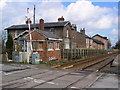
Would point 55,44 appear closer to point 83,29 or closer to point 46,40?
point 46,40

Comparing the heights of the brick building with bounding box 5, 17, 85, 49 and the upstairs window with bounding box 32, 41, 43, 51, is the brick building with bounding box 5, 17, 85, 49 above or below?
above

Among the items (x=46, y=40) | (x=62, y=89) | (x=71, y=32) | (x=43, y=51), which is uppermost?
(x=71, y=32)

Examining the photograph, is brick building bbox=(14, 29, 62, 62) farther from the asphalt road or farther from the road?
the asphalt road

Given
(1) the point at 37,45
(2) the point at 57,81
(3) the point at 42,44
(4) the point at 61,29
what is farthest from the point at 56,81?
(4) the point at 61,29

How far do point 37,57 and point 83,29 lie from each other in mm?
41274

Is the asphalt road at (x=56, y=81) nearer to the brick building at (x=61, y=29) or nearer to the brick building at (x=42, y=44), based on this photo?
the brick building at (x=42, y=44)

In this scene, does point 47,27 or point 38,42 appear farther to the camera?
point 47,27

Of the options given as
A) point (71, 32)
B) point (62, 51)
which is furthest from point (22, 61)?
point (71, 32)

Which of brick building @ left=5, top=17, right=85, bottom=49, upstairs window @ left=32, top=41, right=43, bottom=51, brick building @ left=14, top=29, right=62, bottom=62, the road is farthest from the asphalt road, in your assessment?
brick building @ left=5, top=17, right=85, bottom=49

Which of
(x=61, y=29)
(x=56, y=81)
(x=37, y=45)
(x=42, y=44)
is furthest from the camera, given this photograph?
(x=61, y=29)

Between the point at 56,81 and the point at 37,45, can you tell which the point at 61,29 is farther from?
the point at 56,81

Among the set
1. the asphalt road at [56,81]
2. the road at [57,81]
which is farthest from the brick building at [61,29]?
the asphalt road at [56,81]

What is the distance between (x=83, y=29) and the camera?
60250 mm

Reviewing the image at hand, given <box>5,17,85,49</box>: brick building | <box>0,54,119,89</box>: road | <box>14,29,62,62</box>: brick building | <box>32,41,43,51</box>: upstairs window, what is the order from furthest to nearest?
1. <box>5,17,85,49</box>: brick building
2. <box>32,41,43,51</box>: upstairs window
3. <box>14,29,62,62</box>: brick building
4. <box>0,54,119,89</box>: road
